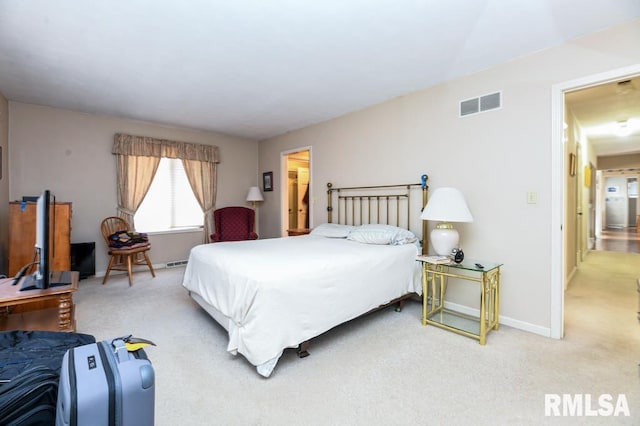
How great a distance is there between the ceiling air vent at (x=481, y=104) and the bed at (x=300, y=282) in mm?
793

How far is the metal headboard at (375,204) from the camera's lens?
11.4ft

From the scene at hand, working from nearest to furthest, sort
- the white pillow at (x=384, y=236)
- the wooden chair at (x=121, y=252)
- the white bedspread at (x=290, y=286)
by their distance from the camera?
the white bedspread at (x=290, y=286)
the white pillow at (x=384, y=236)
the wooden chair at (x=121, y=252)

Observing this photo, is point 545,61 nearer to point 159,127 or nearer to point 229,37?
point 229,37

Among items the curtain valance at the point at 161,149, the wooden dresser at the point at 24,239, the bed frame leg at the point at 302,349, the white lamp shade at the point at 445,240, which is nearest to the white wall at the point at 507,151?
the white lamp shade at the point at 445,240

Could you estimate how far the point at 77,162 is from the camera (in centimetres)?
421

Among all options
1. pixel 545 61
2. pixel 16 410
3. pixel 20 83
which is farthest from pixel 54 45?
pixel 545 61

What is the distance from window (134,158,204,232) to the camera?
486 centimetres

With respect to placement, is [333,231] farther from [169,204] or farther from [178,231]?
[169,204]

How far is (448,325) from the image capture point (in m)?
2.65

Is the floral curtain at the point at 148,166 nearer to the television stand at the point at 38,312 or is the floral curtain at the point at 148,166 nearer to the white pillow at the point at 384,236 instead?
the television stand at the point at 38,312

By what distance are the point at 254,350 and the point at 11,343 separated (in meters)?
1.14

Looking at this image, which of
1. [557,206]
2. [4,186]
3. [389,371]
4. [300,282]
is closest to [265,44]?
[300,282]

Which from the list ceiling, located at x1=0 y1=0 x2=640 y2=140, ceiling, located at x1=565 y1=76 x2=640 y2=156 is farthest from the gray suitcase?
ceiling, located at x1=565 y1=76 x2=640 y2=156

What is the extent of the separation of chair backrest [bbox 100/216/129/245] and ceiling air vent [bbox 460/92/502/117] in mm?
4818
